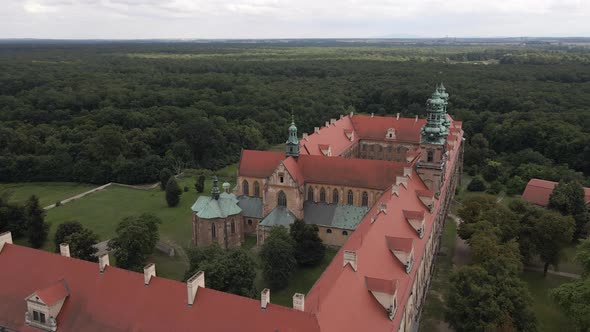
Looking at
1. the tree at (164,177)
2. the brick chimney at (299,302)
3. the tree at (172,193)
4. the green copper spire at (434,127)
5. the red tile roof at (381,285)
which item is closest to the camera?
the brick chimney at (299,302)

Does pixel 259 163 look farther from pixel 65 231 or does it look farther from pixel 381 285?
pixel 381 285

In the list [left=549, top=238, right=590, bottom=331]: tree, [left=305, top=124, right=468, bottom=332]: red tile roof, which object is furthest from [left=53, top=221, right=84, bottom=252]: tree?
[left=549, top=238, right=590, bottom=331]: tree

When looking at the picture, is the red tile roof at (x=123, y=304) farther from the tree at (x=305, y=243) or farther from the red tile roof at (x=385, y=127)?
the red tile roof at (x=385, y=127)

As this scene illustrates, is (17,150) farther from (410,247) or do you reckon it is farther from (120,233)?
(410,247)

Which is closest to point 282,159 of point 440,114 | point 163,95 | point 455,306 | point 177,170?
point 440,114

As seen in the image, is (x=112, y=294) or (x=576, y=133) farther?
(x=576, y=133)

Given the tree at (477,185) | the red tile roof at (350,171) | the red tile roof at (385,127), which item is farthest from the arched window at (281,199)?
the tree at (477,185)

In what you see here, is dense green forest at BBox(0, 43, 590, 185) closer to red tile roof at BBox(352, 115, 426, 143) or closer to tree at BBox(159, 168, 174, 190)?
tree at BBox(159, 168, 174, 190)
